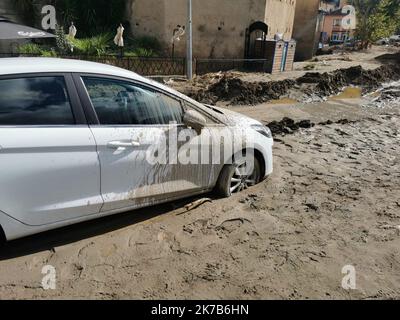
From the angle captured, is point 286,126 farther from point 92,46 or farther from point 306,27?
point 306,27

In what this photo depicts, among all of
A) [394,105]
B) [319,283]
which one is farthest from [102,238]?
[394,105]

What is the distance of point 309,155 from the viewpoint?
21.4ft

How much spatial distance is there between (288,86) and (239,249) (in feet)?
34.4

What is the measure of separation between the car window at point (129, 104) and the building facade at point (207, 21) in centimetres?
1420

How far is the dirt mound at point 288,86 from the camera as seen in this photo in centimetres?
1130

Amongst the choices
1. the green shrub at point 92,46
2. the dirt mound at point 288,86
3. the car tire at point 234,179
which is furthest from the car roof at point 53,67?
the green shrub at point 92,46

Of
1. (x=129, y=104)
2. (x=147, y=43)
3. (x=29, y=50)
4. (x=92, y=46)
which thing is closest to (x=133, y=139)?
(x=129, y=104)

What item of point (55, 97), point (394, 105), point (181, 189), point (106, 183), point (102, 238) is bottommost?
point (394, 105)

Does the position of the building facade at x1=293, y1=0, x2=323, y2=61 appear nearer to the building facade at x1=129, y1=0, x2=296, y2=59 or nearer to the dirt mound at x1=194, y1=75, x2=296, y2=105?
the building facade at x1=129, y1=0, x2=296, y2=59

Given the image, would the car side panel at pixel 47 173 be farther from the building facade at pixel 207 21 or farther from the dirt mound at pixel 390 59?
the dirt mound at pixel 390 59

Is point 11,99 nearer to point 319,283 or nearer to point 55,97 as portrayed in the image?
point 55,97

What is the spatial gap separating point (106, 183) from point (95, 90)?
2.85 feet

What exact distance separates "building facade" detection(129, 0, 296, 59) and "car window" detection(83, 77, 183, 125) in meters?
14.2

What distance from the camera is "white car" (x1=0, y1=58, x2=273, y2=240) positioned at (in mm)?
2979
